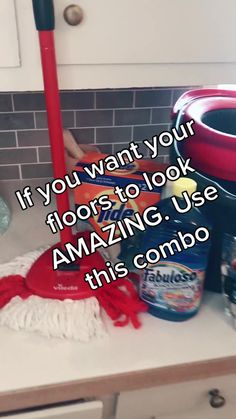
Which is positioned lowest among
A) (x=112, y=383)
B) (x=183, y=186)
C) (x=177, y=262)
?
(x=112, y=383)

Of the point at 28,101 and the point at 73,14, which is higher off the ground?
the point at 73,14

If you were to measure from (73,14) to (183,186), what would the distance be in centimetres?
30

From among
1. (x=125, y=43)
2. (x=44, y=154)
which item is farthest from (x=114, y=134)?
(x=125, y=43)

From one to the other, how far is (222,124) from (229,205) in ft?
0.89

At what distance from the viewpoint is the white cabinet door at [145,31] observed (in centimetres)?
63

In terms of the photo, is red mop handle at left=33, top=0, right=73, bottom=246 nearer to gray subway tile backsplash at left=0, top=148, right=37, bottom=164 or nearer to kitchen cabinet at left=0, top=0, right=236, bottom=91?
kitchen cabinet at left=0, top=0, right=236, bottom=91

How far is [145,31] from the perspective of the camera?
0.65 metres

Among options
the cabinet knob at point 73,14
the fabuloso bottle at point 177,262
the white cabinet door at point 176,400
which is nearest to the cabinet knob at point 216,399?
the white cabinet door at point 176,400

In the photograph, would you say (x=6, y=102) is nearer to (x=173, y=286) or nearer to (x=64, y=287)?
(x=64, y=287)

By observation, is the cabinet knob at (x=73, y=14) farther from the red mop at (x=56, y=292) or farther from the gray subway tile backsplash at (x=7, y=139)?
the gray subway tile backsplash at (x=7, y=139)

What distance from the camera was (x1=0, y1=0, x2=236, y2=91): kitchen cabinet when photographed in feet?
2.06

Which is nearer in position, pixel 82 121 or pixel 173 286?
pixel 173 286

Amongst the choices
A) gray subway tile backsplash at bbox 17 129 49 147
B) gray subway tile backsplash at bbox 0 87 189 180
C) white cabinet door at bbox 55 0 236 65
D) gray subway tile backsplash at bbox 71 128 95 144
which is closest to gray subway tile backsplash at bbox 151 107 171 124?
gray subway tile backsplash at bbox 0 87 189 180

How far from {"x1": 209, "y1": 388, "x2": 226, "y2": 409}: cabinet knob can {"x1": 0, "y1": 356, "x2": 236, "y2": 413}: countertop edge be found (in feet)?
0.20
